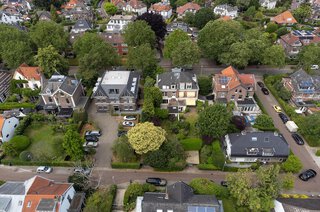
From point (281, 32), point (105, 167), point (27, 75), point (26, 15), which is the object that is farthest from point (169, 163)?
point (26, 15)

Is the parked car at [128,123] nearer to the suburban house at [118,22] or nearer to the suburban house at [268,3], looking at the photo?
the suburban house at [118,22]

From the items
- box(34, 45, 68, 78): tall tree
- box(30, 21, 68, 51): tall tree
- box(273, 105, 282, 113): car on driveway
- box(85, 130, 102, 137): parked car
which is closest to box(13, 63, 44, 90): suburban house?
box(34, 45, 68, 78): tall tree

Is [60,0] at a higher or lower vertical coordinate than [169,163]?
higher

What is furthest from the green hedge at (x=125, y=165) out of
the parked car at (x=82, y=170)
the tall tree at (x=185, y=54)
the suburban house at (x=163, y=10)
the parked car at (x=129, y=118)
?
the suburban house at (x=163, y=10)

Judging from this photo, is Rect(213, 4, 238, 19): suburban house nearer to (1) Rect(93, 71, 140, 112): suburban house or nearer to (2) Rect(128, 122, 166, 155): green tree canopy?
(1) Rect(93, 71, 140, 112): suburban house

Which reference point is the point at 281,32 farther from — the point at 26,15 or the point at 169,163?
the point at 26,15

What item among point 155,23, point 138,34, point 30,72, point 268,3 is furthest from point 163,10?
point 30,72
